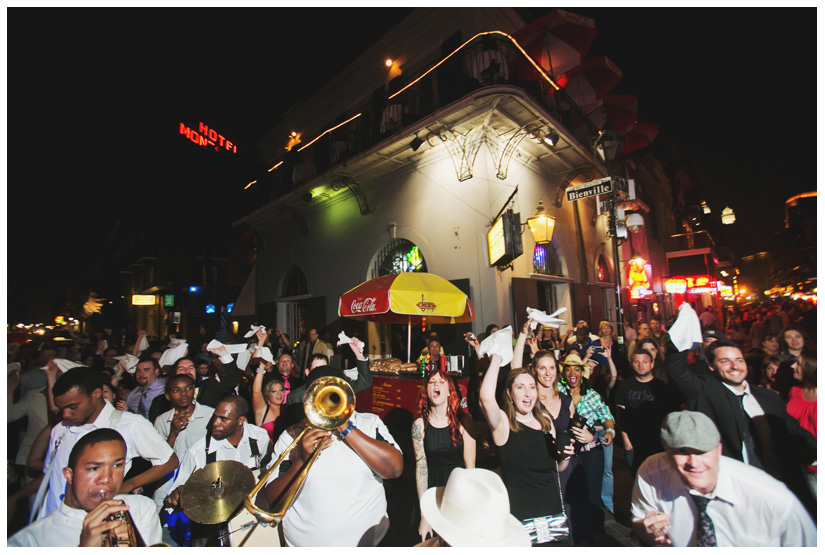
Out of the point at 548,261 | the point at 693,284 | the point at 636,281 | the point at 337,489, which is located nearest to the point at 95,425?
the point at 337,489

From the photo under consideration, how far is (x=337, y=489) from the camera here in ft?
8.74

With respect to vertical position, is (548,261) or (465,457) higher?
(548,261)

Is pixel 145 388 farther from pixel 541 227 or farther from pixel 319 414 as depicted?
pixel 541 227

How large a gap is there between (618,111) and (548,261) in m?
9.26

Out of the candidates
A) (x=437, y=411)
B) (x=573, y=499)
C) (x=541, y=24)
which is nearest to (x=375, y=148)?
(x=541, y=24)

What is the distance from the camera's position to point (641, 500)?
2.37 m

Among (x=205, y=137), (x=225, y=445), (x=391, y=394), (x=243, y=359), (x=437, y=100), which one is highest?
(x=205, y=137)

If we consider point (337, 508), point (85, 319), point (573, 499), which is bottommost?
point (573, 499)

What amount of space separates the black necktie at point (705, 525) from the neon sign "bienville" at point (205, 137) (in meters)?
30.3

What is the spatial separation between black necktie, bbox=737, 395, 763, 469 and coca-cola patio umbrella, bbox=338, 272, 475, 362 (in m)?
4.90

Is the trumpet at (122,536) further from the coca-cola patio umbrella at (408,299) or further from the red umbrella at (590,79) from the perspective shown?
Result: the red umbrella at (590,79)

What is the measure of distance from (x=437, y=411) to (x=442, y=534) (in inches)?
55.5

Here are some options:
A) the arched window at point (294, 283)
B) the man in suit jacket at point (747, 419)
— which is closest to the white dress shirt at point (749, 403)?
the man in suit jacket at point (747, 419)

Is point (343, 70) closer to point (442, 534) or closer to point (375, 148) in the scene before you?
point (375, 148)
